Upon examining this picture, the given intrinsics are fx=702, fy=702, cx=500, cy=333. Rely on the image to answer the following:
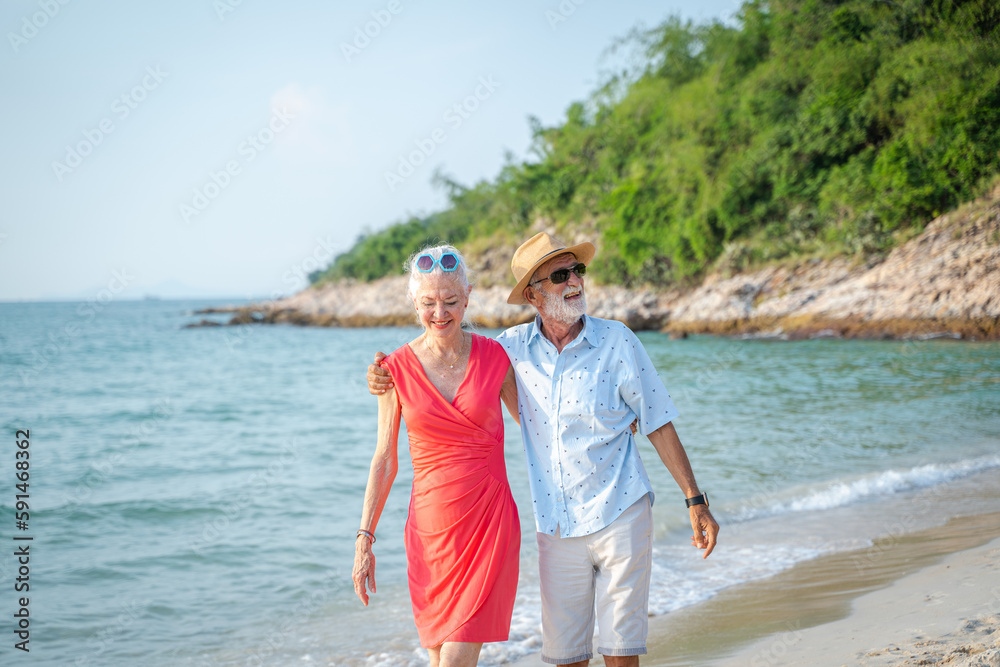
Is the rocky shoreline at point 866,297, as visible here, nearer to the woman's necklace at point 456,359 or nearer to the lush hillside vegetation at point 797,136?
the lush hillside vegetation at point 797,136

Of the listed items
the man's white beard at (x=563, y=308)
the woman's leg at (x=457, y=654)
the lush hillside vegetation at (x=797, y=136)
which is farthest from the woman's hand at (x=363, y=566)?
the lush hillside vegetation at (x=797, y=136)

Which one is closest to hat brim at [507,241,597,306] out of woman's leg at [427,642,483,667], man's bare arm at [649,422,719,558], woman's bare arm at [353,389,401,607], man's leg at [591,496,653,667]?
woman's bare arm at [353,389,401,607]

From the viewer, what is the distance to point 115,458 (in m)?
10.3

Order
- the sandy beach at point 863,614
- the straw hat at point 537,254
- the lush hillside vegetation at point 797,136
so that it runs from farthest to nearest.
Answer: the lush hillside vegetation at point 797,136 < the sandy beach at point 863,614 < the straw hat at point 537,254

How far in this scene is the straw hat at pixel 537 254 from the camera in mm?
2676

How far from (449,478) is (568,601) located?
64cm

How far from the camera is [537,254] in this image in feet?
8.89

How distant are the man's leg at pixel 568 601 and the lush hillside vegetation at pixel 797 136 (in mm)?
23484

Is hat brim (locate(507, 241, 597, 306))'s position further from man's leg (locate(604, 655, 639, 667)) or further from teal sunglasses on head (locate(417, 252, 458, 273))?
man's leg (locate(604, 655, 639, 667))

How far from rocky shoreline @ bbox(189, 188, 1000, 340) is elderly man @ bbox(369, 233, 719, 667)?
19982 mm

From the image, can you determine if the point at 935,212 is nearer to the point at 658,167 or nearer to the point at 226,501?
the point at 658,167

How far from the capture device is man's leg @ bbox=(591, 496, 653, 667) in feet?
8.00

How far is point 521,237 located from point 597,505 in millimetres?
42910

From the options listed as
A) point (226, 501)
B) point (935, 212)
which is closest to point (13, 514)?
point (226, 501)
